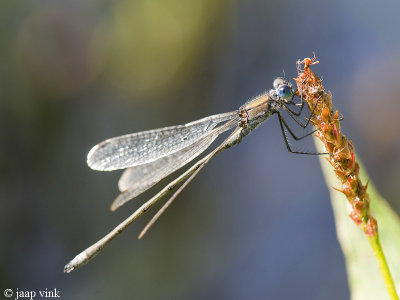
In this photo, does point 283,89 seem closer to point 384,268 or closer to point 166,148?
point 166,148

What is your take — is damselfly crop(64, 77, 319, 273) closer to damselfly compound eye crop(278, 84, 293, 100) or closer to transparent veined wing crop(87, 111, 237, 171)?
transparent veined wing crop(87, 111, 237, 171)

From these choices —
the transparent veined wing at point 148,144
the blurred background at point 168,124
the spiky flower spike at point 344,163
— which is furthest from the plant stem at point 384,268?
the blurred background at point 168,124

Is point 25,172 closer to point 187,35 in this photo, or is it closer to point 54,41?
point 54,41

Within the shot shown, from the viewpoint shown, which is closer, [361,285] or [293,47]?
[361,285]

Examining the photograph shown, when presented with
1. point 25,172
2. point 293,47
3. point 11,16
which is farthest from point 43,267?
point 293,47

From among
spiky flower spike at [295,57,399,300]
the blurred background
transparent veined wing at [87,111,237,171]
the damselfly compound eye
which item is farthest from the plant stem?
the blurred background

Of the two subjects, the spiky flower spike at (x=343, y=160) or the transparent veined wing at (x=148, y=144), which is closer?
the spiky flower spike at (x=343, y=160)

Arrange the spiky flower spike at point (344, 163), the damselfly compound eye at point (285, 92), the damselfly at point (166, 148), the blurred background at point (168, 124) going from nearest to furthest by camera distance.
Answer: the spiky flower spike at point (344, 163) → the damselfly compound eye at point (285, 92) → the damselfly at point (166, 148) → the blurred background at point (168, 124)

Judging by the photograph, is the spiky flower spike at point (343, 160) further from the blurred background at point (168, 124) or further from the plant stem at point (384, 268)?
the blurred background at point (168, 124)
